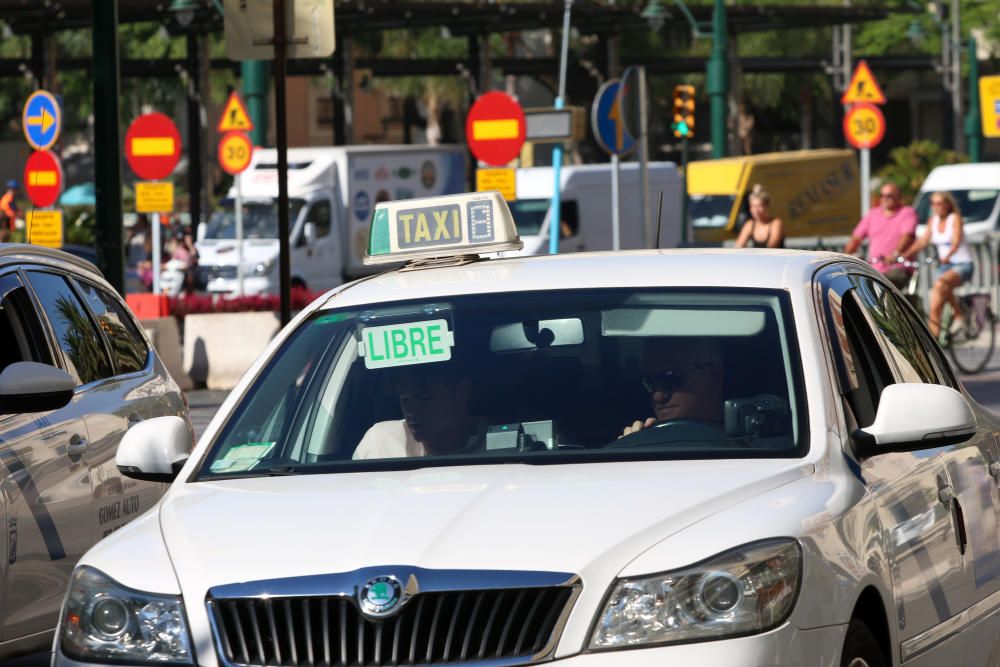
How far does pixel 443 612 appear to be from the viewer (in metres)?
4.02

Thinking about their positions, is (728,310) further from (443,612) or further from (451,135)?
(451,135)

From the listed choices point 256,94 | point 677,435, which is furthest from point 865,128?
point 677,435

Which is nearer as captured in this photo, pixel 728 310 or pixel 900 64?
pixel 728 310

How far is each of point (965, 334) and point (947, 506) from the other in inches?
625

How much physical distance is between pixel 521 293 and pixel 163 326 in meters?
16.4

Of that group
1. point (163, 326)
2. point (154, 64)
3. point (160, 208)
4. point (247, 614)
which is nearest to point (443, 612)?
point (247, 614)

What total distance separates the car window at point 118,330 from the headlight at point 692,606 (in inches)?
147

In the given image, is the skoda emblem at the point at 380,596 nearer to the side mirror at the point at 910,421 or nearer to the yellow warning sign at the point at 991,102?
the side mirror at the point at 910,421

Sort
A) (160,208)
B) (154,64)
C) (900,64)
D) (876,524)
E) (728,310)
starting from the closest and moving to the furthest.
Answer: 1. (876,524)
2. (728,310)
3. (160,208)
4. (154,64)
5. (900,64)

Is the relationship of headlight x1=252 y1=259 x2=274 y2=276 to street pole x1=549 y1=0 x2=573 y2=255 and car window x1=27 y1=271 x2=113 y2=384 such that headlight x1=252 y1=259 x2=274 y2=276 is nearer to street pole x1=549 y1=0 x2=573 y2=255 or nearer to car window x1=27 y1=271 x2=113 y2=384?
street pole x1=549 y1=0 x2=573 y2=255

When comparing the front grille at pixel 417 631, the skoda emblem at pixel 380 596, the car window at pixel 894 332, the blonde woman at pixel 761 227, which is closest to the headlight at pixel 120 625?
the front grille at pixel 417 631

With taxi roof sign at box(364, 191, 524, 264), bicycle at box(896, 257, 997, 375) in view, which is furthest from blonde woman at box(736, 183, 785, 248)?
taxi roof sign at box(364, 191, 524, 264)

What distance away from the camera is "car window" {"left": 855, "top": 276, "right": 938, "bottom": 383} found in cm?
570

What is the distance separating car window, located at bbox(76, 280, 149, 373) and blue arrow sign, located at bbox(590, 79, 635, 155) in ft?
40.4
